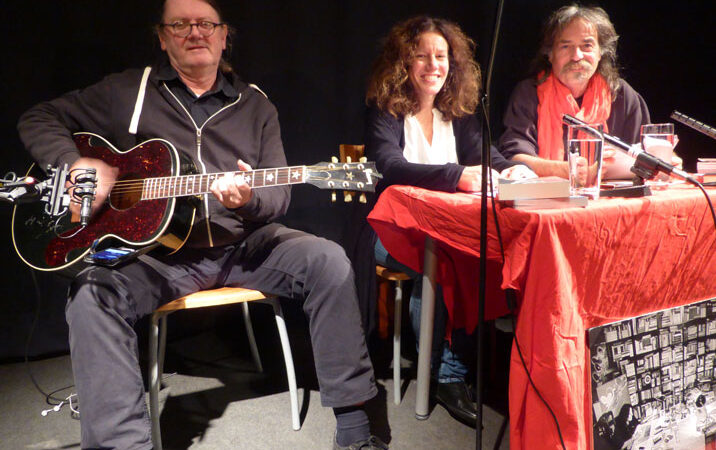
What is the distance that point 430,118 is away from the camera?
2080 mm

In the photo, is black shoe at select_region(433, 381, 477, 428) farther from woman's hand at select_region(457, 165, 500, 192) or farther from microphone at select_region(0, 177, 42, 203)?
microphone at select_region(0, 177, 42, 203)

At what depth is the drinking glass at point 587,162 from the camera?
1.21 metres

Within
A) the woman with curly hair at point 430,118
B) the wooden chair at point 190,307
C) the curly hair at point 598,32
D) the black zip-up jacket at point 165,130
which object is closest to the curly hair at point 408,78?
the woman with curly hair at point 430,118

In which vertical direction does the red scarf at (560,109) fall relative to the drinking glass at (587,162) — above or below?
above

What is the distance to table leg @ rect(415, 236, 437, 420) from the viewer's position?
Result: 1.60m

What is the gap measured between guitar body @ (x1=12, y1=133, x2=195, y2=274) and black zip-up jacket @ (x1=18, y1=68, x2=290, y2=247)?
10 centimetres

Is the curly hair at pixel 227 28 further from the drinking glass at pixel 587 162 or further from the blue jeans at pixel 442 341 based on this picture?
the drinking glass at pixel 587 162

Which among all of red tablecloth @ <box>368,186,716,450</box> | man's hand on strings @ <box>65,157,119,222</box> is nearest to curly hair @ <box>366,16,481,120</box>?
red tablecloth @ <box>368,186,716,450</box>

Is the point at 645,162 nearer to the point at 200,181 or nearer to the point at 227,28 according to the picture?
the point at 200,181

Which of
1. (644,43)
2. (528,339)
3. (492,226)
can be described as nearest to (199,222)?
(492,226)

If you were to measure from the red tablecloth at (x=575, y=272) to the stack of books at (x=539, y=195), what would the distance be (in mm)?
26

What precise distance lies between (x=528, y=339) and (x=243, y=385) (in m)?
1.34

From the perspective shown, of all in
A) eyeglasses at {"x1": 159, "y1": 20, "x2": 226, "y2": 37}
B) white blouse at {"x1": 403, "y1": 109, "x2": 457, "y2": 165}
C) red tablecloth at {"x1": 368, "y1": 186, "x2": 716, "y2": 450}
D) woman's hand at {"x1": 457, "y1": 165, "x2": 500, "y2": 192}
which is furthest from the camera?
white blouse at {"x1": 403, "y1": 109, "x2": 457, "y2": 165}

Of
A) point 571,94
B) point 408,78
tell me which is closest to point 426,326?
point 408,78
